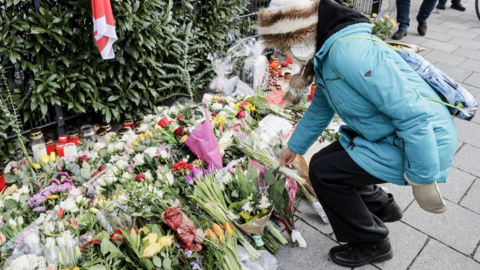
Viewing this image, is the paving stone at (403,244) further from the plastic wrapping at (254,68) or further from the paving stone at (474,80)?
the paving stone at (474,80)

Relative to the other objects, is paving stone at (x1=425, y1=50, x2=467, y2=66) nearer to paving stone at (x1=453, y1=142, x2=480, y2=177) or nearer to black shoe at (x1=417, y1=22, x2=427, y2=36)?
black shoe at (x1=417, y1=22, x2=427, y2=36)

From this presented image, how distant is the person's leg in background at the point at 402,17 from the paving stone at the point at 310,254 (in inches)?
191

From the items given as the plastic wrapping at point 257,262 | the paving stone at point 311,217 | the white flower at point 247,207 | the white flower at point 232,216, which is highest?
the white flower at point 247,207

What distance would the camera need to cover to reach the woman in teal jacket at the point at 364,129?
1.73 metres

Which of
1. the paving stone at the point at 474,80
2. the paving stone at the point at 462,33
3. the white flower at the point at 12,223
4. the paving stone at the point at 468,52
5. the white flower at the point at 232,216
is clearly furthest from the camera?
the paving stone at the point at 462,33

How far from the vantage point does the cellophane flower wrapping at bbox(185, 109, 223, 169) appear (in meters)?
2.58

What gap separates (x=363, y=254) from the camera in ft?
7.89

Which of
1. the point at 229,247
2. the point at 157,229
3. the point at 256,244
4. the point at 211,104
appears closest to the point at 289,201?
the point at 256,244

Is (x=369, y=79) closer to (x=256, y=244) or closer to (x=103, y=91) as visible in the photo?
(x=256, y=244)

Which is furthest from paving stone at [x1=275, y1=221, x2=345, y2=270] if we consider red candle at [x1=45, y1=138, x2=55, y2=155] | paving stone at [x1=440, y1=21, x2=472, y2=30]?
paving stone at [x1=440, y1=21, x2=472, y2=30]

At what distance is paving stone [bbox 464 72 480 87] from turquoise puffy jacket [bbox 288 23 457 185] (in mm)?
3622

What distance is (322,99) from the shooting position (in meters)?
2.26

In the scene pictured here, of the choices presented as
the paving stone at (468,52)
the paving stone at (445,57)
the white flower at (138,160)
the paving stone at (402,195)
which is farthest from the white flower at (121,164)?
the paving stone at (468,52)

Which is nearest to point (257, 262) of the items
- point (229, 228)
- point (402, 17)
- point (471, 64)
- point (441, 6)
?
point (229, 228)
